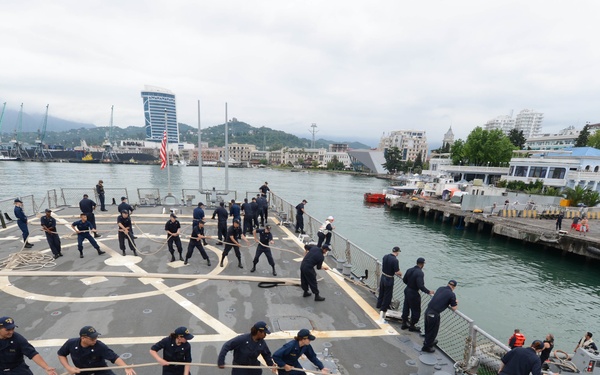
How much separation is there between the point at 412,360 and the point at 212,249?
8592mm

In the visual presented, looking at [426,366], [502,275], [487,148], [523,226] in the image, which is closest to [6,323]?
[426,366]

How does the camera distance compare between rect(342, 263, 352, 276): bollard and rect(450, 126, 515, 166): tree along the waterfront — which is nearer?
rect(342, 263, 352, 276): bollard

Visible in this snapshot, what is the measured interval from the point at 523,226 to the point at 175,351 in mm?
33432

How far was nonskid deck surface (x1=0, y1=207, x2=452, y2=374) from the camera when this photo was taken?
19.8 feet

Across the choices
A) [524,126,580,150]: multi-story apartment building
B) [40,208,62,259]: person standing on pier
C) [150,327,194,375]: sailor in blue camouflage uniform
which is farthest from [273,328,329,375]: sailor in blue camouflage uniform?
[524,126,580,150]: multi-story apartment building

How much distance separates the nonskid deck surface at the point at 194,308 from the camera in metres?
6.03

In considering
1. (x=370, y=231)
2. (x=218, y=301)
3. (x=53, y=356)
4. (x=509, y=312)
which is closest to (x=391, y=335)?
(x=218, y=301)

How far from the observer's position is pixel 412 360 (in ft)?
19.6

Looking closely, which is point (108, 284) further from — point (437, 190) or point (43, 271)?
point (437, 190)

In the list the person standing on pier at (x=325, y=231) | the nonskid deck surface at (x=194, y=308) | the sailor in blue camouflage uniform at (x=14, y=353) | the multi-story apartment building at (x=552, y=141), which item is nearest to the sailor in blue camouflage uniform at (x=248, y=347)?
the nonskid deck surface at (x=194, y=308)

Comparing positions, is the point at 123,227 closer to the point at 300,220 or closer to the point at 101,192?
the point at 300,220

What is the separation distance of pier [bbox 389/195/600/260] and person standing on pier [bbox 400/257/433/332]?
975 inches

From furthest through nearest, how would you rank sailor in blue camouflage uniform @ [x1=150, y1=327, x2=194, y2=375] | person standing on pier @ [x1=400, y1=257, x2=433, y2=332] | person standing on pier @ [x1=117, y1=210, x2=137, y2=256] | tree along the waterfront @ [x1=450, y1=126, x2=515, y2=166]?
tree along the waterfront @ [x1=450, y1=126, x2=515, y2=166] < person standing on pier @ [x1=117, y1=210, x2=137, y2=256] < person standing on pier @ [x1=400, y1=257, x2=433, y2=332] < sailor in blue camouflage uniform @ [x1=150, y1=327, x2=194, y2=375]

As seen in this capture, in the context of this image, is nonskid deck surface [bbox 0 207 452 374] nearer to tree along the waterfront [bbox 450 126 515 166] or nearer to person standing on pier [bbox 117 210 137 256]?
person standing on pier [bbox 117 210 137 256]
